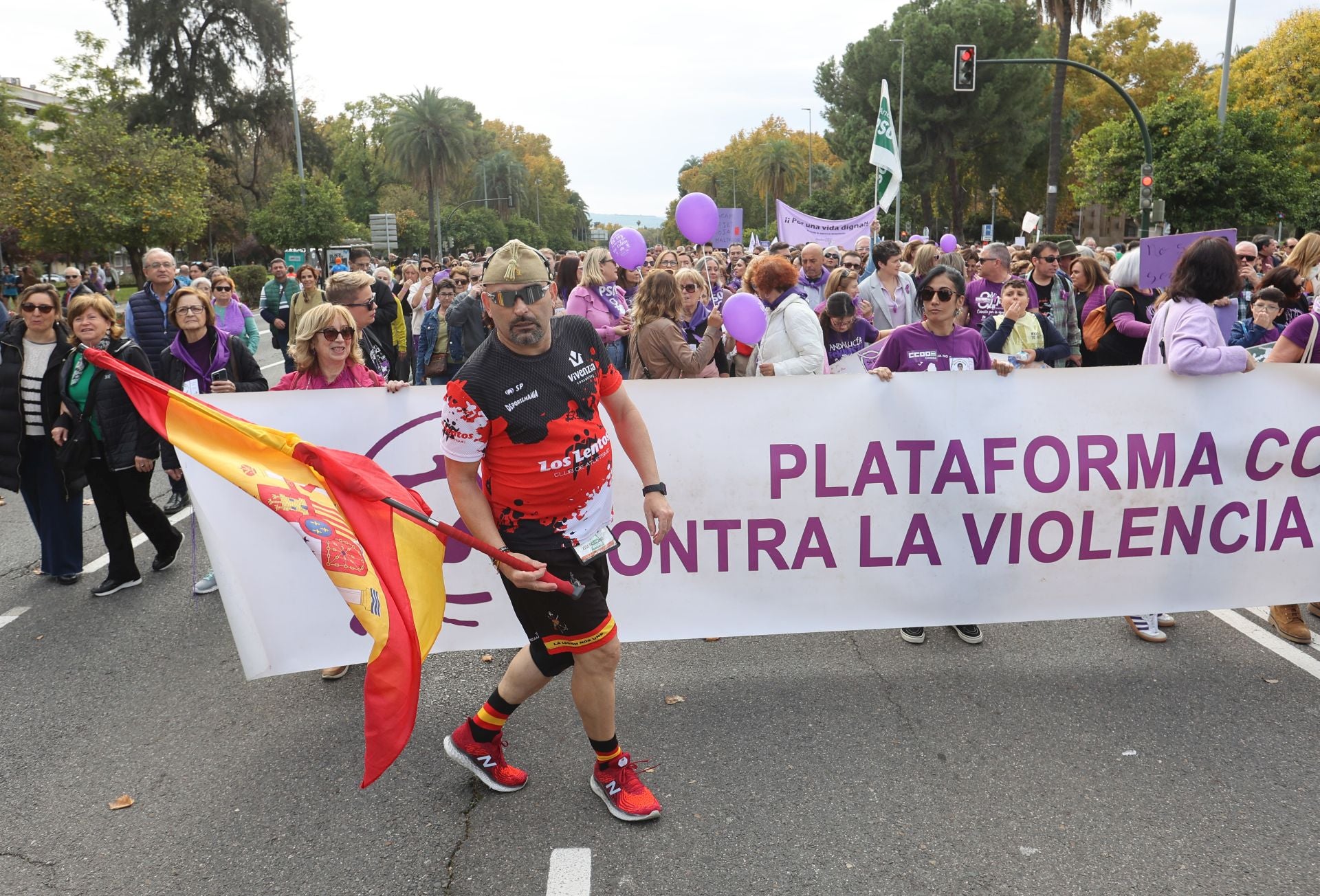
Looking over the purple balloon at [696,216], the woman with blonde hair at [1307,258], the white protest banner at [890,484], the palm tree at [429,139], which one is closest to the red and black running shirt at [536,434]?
the white protest banner at [890,484]

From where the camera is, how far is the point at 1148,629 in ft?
15.4

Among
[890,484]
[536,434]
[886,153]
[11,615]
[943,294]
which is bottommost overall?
[11,615]

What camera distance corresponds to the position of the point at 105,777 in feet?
12.0

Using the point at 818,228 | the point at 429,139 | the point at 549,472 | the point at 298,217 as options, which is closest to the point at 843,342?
the point at 549,472

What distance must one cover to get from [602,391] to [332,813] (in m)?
1.73

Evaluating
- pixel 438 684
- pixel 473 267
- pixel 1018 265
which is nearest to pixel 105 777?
pixel 438 684

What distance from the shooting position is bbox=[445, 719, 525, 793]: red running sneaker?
3465 millimetres

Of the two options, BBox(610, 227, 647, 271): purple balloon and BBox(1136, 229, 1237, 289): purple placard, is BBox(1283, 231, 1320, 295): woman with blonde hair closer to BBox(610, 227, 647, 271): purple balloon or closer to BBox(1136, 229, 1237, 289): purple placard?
BBox(1136, 229, 1237, 289): purple placard

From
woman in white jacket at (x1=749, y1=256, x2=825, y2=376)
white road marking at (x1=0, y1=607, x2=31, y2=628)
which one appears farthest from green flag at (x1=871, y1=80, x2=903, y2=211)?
white road marking at (x1=0, y1=607, x2=31, y2=628)

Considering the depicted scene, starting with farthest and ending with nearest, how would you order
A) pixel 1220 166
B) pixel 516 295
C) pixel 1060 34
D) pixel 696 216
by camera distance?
pixel 1060 34 → pixel 1220 166 → pixel 696 216 → pixel 516 295

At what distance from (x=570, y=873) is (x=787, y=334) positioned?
323 centimetres

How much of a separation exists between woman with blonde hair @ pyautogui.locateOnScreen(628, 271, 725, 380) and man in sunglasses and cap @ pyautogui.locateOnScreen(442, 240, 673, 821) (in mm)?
2487

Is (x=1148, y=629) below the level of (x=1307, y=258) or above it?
below

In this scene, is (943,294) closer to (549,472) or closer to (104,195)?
(549,472)
